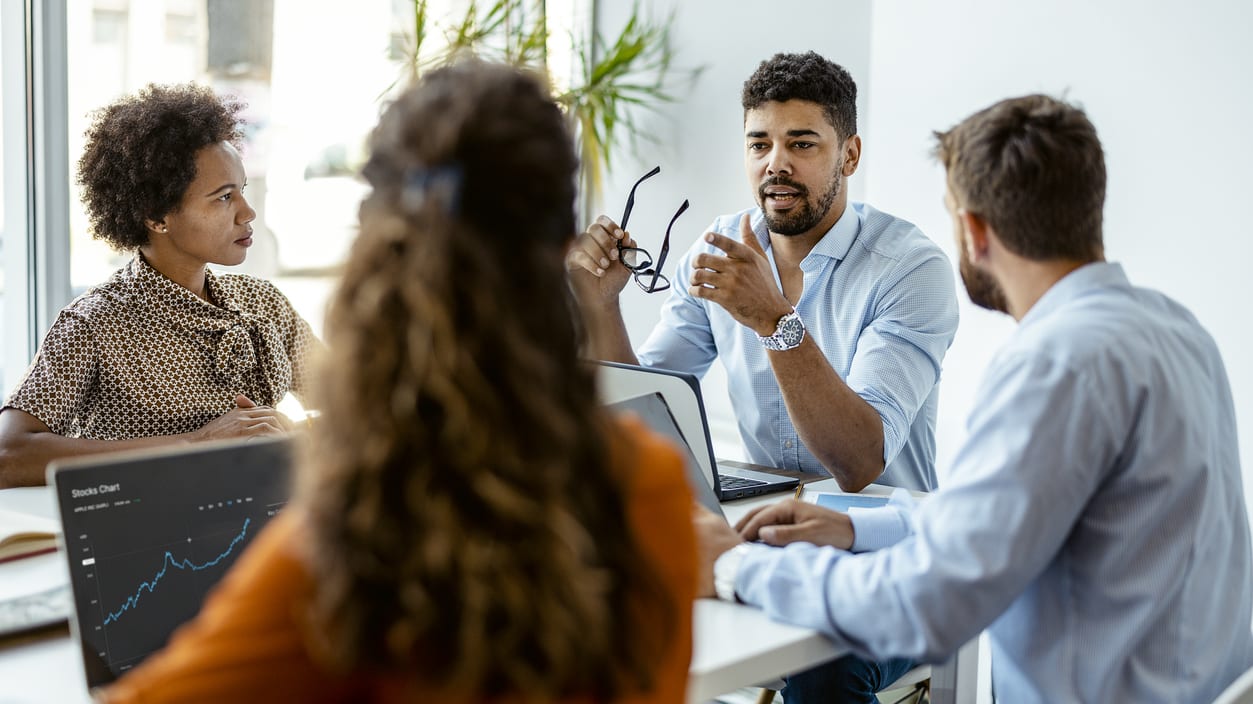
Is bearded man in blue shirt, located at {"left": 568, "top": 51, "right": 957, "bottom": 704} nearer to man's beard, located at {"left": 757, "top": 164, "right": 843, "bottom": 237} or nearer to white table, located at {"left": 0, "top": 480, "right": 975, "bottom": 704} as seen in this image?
man's beard, located at {"left": 757, "top": 164, "right": 843, "bottom": 237}

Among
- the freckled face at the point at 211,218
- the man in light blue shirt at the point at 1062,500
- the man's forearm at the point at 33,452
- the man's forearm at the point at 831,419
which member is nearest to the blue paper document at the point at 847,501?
the man's forearm at the point at 831,419

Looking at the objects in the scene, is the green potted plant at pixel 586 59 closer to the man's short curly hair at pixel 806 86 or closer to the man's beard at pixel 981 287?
the man's short curly hair at pixel 806 86

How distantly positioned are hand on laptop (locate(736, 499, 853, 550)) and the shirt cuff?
0.4 inches

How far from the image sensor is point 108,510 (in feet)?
3.80

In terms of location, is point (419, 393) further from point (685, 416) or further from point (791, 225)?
point (791, 225)

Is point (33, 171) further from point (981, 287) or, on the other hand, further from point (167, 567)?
point (981, 287)

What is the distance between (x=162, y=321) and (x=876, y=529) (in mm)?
1372

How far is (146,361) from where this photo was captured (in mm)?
2088

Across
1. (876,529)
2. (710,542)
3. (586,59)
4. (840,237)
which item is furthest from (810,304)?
(586,59)

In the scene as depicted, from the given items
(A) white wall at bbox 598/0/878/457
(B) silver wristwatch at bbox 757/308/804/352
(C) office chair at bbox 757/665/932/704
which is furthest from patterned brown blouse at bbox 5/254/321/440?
→ (A) white wall at bbox 598/0/878/457

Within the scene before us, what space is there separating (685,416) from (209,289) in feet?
3.39

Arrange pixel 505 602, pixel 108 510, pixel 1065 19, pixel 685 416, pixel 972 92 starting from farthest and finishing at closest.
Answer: pixel 972 92
pixel 1065 19
pixel 685 416
pixel 108 510
pixel 505 602

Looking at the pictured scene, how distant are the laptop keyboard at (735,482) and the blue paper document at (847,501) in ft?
0.47

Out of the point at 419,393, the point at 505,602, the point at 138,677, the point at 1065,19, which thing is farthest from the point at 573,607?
the point at 1065,19
